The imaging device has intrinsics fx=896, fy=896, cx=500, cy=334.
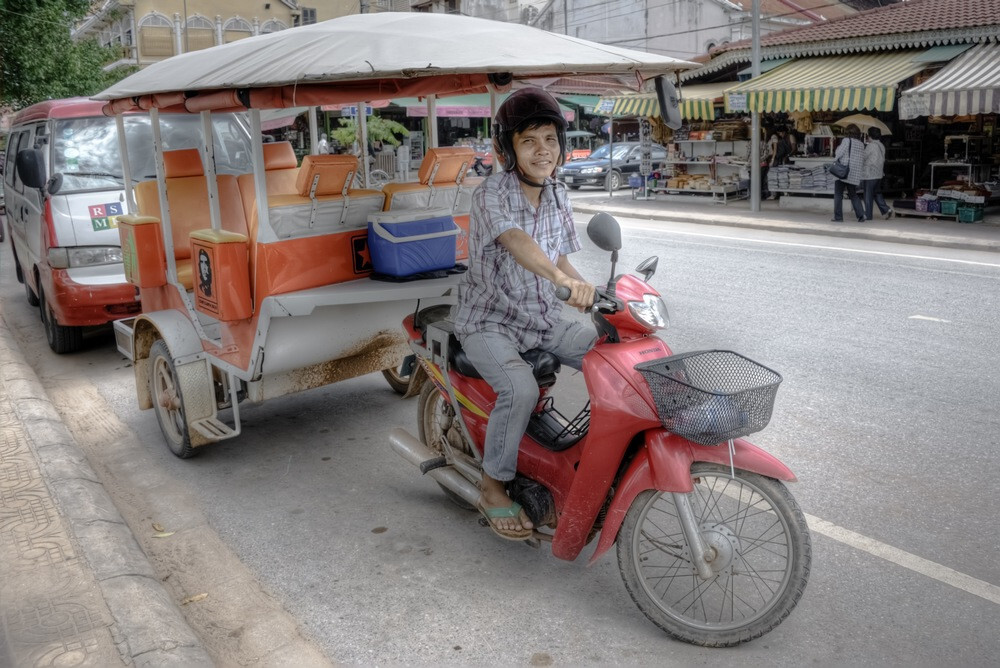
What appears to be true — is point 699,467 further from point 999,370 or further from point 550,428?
point 999,370

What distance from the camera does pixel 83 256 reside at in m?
7.64

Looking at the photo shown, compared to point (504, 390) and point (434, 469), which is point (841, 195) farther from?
point (504, 390)

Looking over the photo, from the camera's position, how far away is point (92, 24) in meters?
44.0

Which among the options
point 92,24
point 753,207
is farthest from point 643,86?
point 92,24

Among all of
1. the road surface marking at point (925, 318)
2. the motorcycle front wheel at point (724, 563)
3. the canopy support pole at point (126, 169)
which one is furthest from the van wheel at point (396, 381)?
the road surface marking at point (925, 318)

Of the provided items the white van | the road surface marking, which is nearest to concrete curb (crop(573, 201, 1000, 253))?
the road surface marking

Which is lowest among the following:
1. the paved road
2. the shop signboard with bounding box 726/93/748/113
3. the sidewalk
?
the paved road

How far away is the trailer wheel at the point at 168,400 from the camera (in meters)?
5.32

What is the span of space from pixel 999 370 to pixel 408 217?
→ 4.58m

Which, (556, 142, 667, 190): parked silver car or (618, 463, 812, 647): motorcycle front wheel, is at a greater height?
(556, 142, 667, 190): parked silver car

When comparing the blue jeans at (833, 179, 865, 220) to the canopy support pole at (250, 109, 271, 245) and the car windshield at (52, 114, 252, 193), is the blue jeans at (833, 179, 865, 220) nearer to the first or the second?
the car windshield at (52, 114, 252, 193)

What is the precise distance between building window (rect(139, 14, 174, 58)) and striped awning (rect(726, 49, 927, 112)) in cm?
3264

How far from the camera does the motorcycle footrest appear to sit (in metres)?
4.29

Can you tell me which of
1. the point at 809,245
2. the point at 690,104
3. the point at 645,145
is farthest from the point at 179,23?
the point at 809,245
